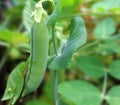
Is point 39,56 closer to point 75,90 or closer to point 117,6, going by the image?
point 75,90

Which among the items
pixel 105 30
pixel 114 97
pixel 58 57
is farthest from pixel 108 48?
pixel 58 57

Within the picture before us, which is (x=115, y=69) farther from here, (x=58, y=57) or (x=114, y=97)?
(x=58, y=57)

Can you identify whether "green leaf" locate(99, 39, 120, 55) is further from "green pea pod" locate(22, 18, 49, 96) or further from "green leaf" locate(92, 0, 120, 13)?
"green pea pod" locate(22, 18, 49, 96)

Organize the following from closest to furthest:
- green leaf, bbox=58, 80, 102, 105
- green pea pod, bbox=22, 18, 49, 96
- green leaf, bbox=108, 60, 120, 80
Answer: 1. green pea pod, bbox=22, 18, 49, 96
2. green leaf, bbox=58, 80, 102, 105
3. green leaf, bbox=108, 60, 120, 80

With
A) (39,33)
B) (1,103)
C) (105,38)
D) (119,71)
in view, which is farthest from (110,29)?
(39,33)

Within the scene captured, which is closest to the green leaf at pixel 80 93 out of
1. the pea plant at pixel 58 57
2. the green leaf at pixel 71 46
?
the pea plant at pixel 58 57

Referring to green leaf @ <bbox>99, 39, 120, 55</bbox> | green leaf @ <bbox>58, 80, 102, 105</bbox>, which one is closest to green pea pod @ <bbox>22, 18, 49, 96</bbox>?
green leaf @ <bbox>58, 80, 102, 105</bbox>
